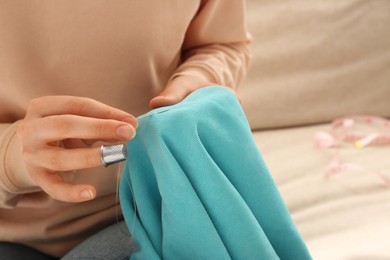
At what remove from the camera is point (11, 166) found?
468mm

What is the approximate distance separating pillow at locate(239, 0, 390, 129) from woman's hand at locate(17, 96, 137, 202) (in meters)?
0.61

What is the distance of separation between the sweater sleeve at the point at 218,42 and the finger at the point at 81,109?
0.70 feet

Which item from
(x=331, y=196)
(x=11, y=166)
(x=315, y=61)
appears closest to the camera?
(x=11, y=166)

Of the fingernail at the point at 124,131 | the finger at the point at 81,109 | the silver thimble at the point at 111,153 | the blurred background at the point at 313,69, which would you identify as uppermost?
the finger at the point at 81,109

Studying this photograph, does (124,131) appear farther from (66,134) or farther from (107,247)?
(107,247)

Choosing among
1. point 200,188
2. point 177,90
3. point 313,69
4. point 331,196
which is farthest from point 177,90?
point 313,69

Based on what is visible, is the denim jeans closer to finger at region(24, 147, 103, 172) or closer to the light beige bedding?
finger at region(24, 147, 103, 172)

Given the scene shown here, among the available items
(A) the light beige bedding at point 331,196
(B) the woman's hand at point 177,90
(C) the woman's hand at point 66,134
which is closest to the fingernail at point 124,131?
(C) the woman's hand at point 66,134

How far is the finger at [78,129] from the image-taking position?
0.37 m

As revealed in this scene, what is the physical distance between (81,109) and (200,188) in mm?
133

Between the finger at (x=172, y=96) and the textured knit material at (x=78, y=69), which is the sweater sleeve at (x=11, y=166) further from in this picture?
the finger at (x=172, y=96)

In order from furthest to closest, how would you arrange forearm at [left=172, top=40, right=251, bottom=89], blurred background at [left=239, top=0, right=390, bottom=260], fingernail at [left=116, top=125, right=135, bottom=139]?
blurred background at [left=239, top=0, right=390, bottom=260]
forearm at [left=172, top=40, right=251, bottom=89]
fingernail at [left=116, top=125, right=135, bottom=139]

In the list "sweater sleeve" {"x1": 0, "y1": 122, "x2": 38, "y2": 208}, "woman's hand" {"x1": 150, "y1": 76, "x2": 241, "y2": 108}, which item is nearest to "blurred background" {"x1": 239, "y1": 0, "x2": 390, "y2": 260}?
"woman's hand" {"x1": 150, "y1": 76, "x2": 241, "y2": 108}

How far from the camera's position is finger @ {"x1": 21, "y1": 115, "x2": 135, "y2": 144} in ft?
1.21
